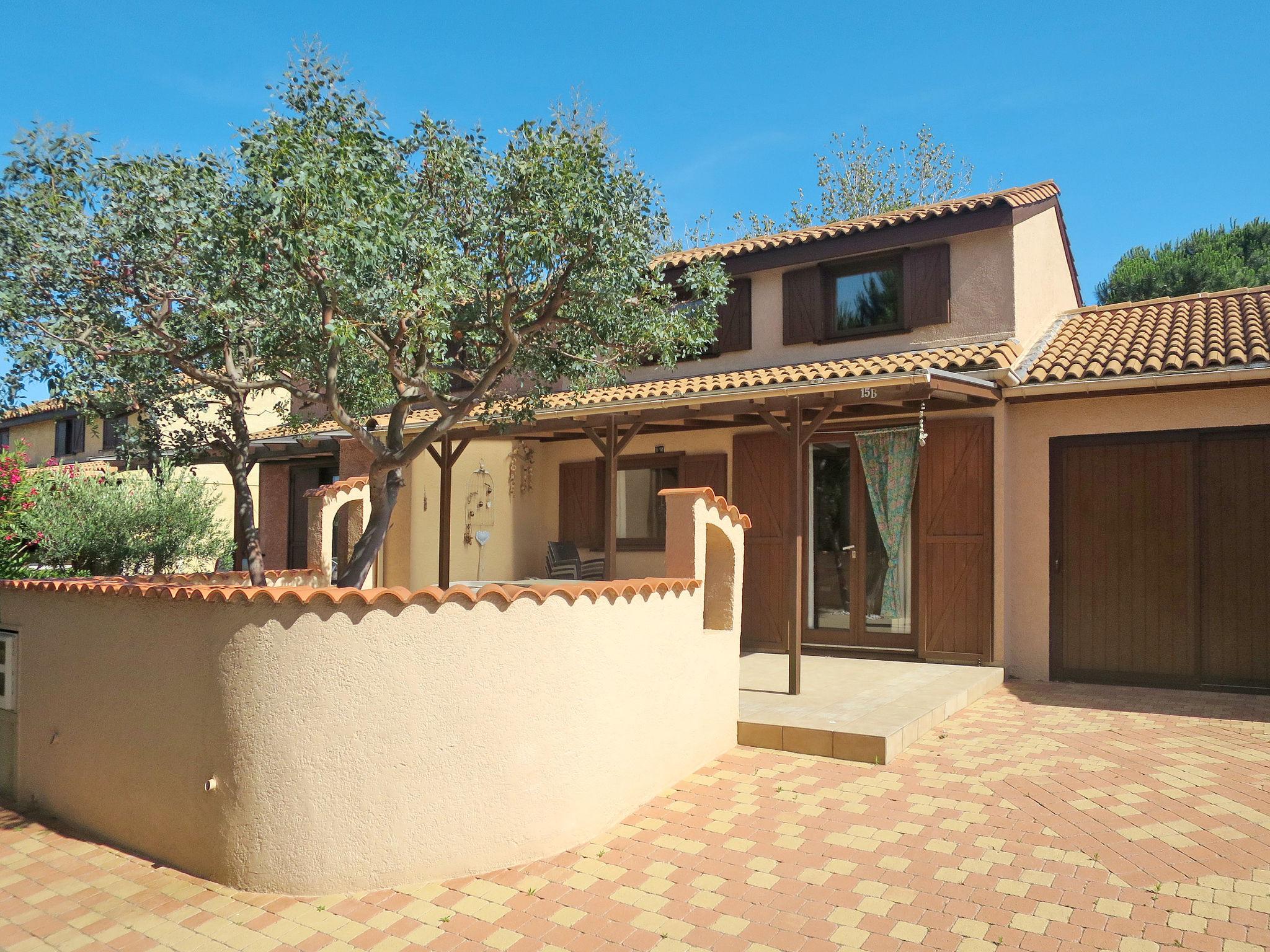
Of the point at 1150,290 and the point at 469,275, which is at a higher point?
the point at 1150,290

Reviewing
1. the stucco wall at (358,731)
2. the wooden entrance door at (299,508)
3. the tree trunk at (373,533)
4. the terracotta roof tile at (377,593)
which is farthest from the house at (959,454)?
the wooden entrance door at (299,508)

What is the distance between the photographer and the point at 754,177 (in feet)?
79.0

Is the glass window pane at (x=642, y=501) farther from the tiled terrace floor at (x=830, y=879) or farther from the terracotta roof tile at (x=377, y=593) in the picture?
the terracotta roof tile at (x=377, y=593)

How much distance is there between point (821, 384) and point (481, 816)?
16.0 feet

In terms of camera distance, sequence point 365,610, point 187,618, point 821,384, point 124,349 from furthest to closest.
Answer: point 821,384, point 124,349, point 187,618, point 365,610

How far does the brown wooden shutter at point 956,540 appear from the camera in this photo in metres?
9.22

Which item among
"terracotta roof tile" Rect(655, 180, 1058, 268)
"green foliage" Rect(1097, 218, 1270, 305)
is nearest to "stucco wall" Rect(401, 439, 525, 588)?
"terracotta roof tile" Rect(655, 180, 1058, 268)

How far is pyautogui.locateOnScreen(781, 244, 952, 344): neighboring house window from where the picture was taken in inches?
412

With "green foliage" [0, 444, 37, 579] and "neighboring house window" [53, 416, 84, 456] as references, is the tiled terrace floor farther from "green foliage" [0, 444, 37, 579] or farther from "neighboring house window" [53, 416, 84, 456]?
"neighboring house window" [53, 416, 84, 456]

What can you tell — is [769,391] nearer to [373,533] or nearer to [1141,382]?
[1141,382]

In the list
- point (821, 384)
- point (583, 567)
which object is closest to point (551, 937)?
point (821, 384)

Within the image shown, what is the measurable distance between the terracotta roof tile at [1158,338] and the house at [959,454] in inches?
2.0

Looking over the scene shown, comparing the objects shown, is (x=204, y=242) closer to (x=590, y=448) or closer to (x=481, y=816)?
(x=481, y=816)

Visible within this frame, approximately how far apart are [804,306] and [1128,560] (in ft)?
15.9
